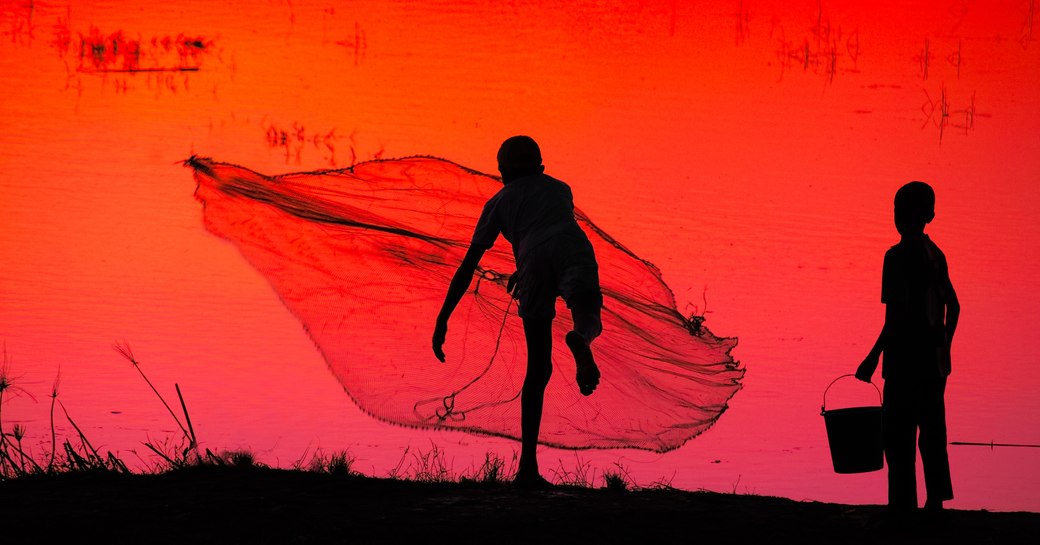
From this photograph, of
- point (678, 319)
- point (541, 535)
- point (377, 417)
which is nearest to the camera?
point (541, 535)

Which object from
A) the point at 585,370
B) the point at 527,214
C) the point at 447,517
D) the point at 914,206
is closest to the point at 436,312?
the point at 527,214

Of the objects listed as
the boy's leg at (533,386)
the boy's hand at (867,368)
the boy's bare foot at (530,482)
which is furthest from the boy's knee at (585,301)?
the boy's hand at (867,368)

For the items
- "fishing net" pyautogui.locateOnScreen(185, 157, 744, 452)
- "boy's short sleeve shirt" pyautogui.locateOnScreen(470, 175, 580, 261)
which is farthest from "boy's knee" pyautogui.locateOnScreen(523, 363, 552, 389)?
"fishing net" pyautogui.locateOnScreen(185, 157, 744, 452)

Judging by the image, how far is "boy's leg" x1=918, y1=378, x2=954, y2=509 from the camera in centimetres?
620

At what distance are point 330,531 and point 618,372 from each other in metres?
2.87

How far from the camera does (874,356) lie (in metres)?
6.33

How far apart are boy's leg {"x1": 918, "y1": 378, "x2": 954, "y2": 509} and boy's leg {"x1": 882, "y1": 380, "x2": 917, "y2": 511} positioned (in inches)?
2.4

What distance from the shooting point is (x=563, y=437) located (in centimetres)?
845

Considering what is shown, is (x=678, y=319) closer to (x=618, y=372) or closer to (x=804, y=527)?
(x=618, y=372)

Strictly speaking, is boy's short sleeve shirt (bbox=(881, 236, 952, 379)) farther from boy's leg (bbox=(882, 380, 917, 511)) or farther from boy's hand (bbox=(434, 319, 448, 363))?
boy's hand (bbox=(434, 319, 448, 363))

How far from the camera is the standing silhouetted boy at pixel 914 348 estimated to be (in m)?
6.19

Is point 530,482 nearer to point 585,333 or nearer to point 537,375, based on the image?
point 537,375

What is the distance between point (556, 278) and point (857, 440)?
185 centimetres

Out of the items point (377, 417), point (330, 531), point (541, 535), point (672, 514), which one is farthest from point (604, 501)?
point (377, 417)
